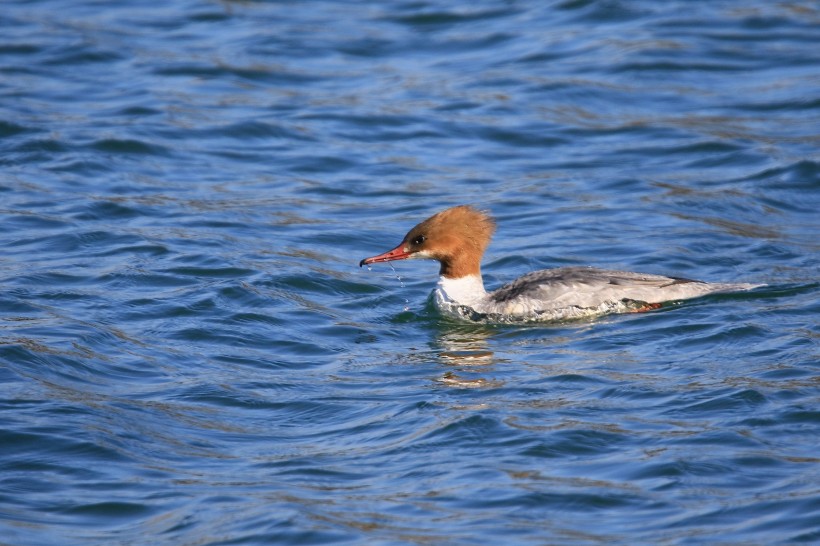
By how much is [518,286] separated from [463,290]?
0.47 metres

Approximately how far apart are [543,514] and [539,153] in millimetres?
8419

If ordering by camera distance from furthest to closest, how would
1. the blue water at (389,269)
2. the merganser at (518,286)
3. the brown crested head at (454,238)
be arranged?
the brown crested head at (454,238) < the merganser at (518,286) < the blue water at (389,269)

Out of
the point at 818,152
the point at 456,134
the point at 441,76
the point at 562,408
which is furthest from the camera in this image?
the point at 441,76

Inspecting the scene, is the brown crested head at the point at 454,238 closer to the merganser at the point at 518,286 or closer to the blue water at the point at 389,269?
the merganser at the point at 518,286

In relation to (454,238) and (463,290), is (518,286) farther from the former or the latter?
(454,238)

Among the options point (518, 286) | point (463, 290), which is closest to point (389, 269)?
point (463, 290)

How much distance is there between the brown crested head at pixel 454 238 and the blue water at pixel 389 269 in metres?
0.43

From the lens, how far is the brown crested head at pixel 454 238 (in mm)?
9961

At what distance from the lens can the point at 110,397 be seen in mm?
8008

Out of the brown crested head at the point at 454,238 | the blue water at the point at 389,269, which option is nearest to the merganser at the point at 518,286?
the brown crested head at the point at 454,238

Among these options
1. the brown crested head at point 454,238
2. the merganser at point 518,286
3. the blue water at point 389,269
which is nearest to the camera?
the blue water at point 389,269

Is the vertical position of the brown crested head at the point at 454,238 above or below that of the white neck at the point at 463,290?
above

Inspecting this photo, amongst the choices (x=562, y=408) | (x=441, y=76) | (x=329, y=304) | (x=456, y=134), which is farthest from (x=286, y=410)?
(x=441, y=76)

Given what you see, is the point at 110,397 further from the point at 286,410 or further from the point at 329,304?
the point at 329,304
